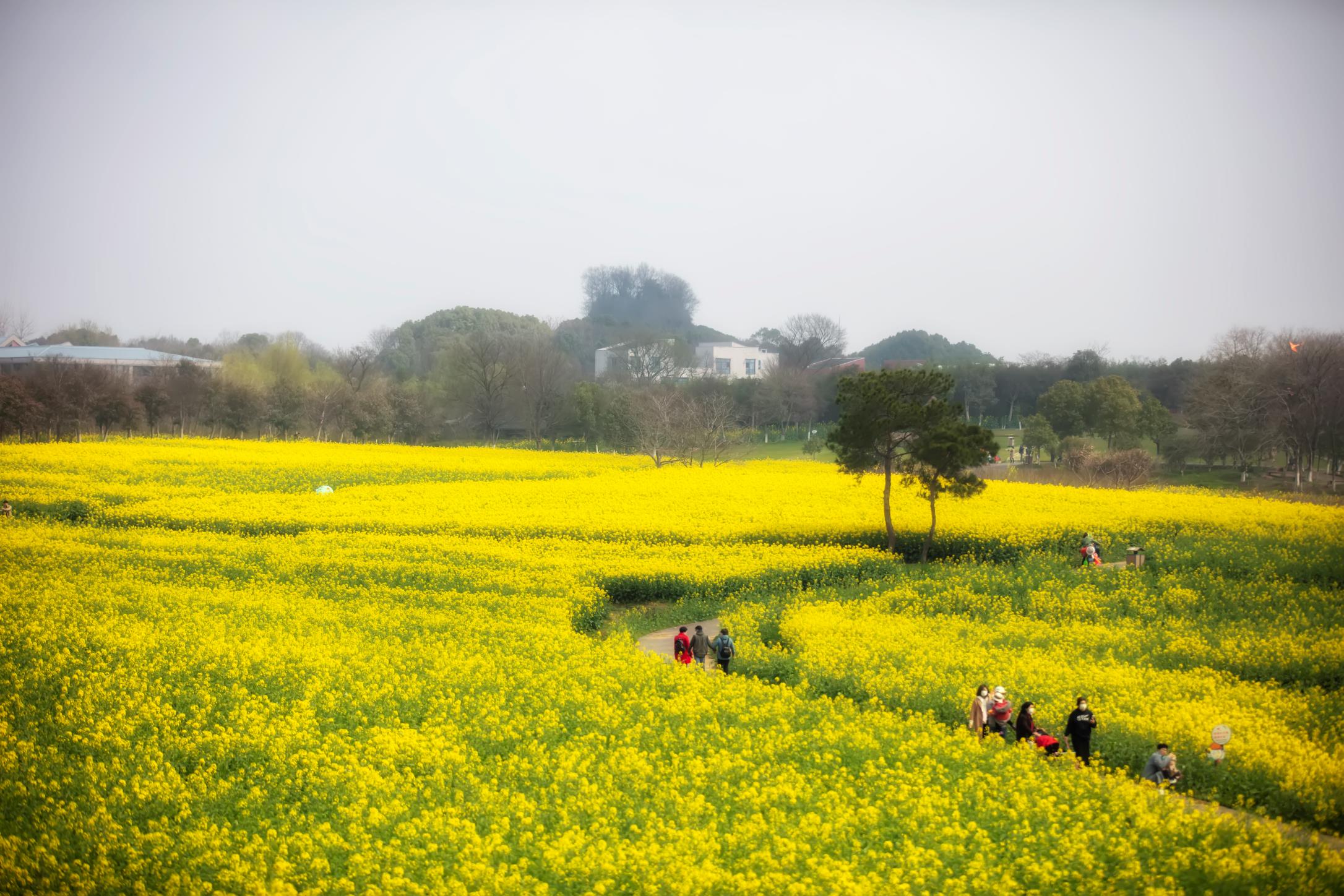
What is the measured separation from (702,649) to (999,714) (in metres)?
5.32

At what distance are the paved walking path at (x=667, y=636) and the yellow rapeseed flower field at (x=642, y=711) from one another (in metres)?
0.71

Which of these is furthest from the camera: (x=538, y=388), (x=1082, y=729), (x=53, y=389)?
(x=538, y=388)

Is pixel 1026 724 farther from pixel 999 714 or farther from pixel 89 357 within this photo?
pixel 89 357

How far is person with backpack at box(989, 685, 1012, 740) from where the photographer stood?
492 inches

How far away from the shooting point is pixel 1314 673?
1563 cm

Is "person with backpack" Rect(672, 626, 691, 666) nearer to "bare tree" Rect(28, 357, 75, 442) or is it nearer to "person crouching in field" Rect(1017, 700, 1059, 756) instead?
"person crouching in field" Rect(1017, 700, 1059, 756)

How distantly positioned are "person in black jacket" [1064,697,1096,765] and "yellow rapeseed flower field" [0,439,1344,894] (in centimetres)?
46

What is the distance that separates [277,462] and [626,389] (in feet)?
108

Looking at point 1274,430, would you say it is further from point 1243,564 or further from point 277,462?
point 277,462

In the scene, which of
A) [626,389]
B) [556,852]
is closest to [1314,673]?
[556,852]

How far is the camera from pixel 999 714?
12492 mm

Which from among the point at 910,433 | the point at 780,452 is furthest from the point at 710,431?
the point at 910,433

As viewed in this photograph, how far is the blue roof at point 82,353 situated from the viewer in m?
17.8

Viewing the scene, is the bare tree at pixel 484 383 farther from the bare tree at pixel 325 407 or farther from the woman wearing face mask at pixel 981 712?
the woman wearing face mask at pixel 981 712
